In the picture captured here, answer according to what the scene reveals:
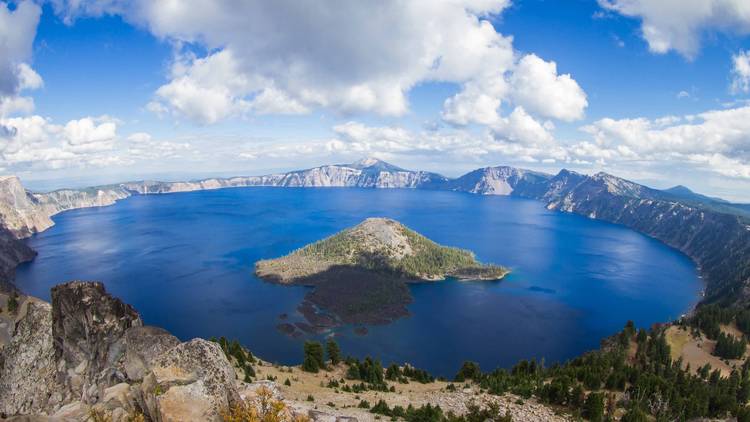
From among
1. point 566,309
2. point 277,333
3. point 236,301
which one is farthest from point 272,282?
point 566,309

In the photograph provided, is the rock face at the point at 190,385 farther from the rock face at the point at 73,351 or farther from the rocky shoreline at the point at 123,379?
the rock face at the point at 73,351

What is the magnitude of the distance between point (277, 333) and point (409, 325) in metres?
50.5

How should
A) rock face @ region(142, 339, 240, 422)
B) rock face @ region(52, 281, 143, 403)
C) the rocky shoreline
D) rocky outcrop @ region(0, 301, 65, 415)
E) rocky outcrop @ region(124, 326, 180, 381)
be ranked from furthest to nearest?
rock face @ region(52, 281, 143, 403), rocky outcrop @ region(0, 301, 65, 415), rocky outcrop @ region(124, 326, 180, 381), the rocky shoreline, rock face @ region(142, 339, 240, 422)

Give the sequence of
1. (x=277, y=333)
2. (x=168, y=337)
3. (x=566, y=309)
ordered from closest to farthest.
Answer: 1. (x=168, y=337)
2. (x=277, y=333)
3. (x=566, y=309)

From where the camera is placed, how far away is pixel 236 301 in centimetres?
17375

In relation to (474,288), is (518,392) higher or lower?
higher

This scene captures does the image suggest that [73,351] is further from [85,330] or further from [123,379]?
[123,379]

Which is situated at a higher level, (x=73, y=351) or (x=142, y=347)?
(x=142, y=347)


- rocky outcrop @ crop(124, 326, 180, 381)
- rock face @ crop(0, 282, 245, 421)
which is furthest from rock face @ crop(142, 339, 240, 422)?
rocky outcrop @ crop(124, 326, 180, 381)

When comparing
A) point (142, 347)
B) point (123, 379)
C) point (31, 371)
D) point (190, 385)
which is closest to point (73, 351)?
point (31, 371)

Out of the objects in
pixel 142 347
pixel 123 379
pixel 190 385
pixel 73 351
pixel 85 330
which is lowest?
pixel 73 351

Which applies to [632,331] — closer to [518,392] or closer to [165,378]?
[518,392]

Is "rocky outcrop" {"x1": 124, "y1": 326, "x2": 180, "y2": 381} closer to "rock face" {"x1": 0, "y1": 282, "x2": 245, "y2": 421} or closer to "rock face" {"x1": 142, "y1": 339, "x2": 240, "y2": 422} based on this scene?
"rock face" {"x1": 0, "y1": 282, "x2": 245, "y2": 421}

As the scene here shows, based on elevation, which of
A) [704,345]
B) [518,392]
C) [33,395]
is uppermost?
[33,395]
